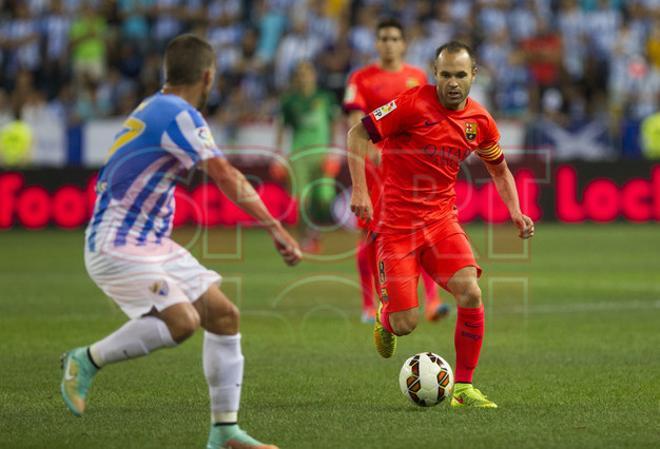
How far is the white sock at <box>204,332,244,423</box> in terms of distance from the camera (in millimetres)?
5965

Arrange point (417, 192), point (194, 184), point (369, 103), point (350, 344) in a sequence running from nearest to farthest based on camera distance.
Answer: point (417, 192) → point (350, 344) → point (369, 103) → point (194, 184)

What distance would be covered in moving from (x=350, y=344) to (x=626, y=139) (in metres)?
13.5

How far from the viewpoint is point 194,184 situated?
69.9 ft

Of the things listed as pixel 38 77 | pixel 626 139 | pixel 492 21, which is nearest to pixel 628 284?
pixel 626 139

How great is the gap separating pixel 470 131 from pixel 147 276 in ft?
8.74

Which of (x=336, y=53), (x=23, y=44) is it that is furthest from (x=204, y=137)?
(x=23, y=44)

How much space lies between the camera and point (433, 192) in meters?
8.09

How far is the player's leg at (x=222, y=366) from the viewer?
5.95m

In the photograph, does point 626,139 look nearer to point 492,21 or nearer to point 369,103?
point 492,21

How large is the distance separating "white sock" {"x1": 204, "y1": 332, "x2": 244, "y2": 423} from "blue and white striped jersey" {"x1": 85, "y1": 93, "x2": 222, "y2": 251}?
57 centimetres

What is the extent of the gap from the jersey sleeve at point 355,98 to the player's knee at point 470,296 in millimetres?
3828

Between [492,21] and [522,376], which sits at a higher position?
[492,21]

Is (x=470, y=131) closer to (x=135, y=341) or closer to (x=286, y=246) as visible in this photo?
(x=286, y=246)

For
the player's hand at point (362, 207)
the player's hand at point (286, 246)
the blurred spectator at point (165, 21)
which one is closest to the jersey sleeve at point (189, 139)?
the player's hand at point (286, 246)
